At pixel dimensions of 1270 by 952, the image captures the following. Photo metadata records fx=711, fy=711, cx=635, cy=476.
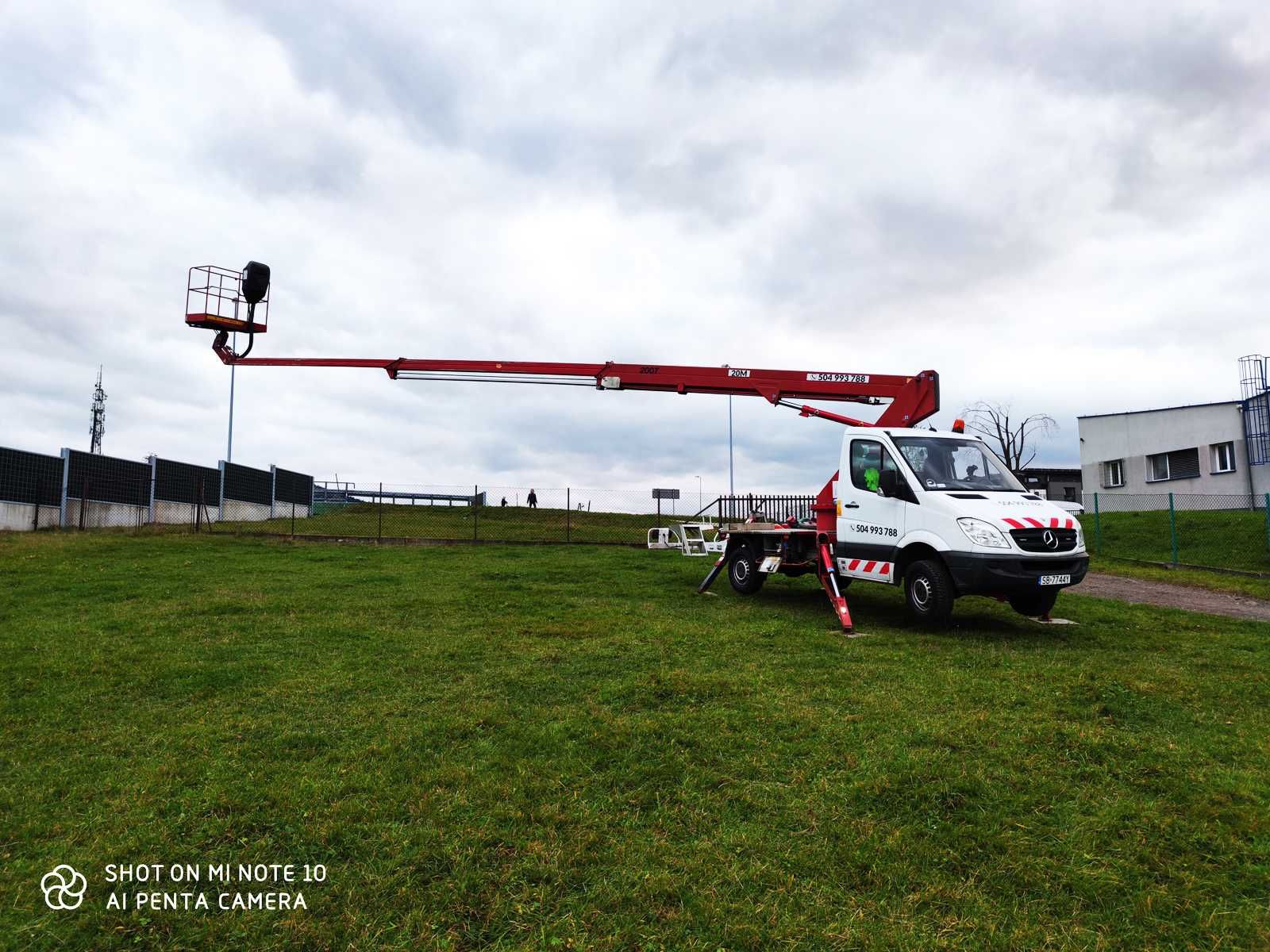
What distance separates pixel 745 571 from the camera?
12242 mm

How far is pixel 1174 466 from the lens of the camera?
29688 millimetres

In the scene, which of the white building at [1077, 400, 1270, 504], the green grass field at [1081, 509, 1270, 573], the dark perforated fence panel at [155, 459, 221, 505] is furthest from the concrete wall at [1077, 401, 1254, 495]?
the dark perforated fence panel at [155, 459, 221, 505]

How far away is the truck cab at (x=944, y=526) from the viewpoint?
8266 millimetres

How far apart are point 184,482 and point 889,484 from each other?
3061cm

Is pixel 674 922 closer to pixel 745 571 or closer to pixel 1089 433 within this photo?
pixel 745 571

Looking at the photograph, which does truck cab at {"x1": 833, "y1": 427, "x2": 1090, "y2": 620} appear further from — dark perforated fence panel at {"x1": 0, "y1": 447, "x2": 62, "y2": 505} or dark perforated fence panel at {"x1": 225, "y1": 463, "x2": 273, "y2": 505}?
dark perforated fence panel at {"x1": 225, "y1": 463, "x2": 273, "y2": 505}

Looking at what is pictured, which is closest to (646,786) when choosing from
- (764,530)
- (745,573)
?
(764,530)

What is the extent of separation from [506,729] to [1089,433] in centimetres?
3552

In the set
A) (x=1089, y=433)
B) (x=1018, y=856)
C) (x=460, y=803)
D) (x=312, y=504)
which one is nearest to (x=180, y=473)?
(x=312, y=504)

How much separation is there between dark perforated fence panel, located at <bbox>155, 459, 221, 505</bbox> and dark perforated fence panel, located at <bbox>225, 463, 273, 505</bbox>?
2.27 feet

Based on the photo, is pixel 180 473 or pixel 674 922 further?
pixel 180 473

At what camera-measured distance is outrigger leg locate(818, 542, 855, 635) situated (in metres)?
8.86
